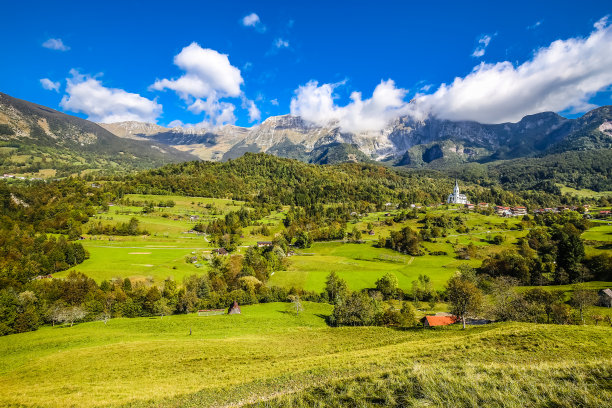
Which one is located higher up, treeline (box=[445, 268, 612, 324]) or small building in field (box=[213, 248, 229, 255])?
treeline (box=[445, 268, 612, 324])

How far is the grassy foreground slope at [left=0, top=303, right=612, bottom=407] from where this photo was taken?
9.27 meters

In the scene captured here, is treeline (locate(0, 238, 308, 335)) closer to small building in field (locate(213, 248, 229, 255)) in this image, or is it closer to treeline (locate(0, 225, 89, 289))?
treeline (locate(0, 225, 89, 289))

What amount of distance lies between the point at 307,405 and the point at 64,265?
346 feet

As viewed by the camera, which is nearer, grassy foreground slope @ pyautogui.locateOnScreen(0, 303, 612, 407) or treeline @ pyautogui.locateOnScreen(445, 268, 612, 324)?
grassy foreground slope @ pyautogui.locateOnScreen(0, 303, 612, 407)

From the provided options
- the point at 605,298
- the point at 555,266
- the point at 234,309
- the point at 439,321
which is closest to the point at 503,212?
the point at 555,266

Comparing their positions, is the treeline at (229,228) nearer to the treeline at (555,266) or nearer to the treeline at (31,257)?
the treeline at (31,257)

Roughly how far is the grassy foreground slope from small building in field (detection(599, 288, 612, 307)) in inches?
1711

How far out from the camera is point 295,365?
2669cm

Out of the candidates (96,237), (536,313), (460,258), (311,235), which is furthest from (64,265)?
(460,258)

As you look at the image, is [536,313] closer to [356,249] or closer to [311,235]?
[356,249]

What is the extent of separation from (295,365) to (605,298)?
7152 cm

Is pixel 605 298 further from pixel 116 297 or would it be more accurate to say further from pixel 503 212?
pixel 503 212

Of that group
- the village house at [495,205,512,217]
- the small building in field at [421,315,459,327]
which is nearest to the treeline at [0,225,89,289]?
the small building in field at [421,315,459,327]

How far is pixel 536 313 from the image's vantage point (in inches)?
1804
